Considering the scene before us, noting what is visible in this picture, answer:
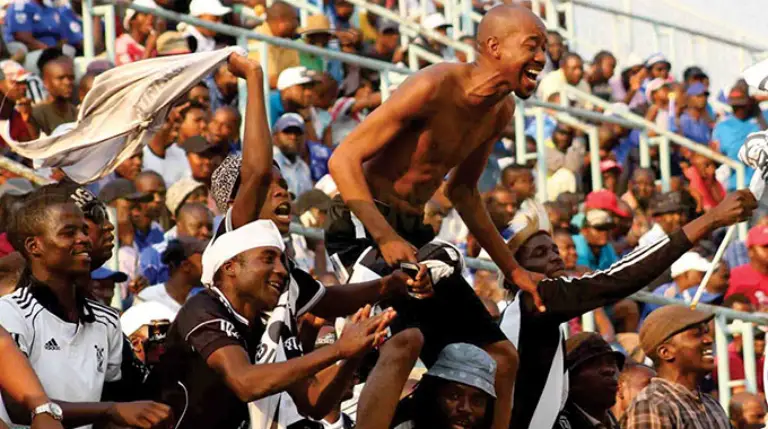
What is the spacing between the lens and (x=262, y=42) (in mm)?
13562

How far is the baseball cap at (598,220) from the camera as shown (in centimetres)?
1413

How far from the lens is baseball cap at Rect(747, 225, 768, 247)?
44.9 feet

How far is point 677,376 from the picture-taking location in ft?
29.6

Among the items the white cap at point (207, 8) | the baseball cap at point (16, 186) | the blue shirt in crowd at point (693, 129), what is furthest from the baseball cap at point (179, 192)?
the blue shirt in crowd at point (693, 129)

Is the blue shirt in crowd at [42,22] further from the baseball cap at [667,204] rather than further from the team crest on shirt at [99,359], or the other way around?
the team crest on shirt at [99,359]

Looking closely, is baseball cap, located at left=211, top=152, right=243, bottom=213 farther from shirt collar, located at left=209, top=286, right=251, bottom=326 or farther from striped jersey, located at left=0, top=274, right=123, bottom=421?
striped jersey, located at left=0, top=274, right=123, bottom=421

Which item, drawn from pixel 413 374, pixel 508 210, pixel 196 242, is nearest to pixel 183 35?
pixel 508 210

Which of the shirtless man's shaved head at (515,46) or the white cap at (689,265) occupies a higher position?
the shirtless man's shaved head at (515,46)

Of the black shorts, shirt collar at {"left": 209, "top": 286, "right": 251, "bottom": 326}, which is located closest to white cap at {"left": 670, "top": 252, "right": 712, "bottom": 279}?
the black shorts

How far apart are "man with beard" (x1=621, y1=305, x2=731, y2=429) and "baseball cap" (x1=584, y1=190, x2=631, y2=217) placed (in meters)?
5.41

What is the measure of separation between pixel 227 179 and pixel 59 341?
1053mm

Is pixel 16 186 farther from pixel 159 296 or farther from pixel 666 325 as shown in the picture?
pixel 666 325

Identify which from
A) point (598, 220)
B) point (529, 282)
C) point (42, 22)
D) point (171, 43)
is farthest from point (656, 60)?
point (529, 282)

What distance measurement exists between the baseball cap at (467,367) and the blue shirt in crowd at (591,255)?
582cm
